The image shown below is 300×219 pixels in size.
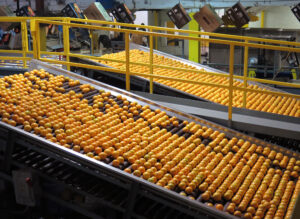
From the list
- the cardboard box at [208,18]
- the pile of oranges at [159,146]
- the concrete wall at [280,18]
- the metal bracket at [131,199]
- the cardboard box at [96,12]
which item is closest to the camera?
the metal bracket at [131,199]

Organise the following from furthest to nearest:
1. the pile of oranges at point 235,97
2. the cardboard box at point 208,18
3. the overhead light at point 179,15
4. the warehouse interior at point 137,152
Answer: the overhead light at point 179,15 < the cardboard box at point 208,18 < the pile of oranges at point 235,97 < the warehouse interior at point 137,152

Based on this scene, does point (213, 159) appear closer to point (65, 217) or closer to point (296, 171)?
point (296, 171)

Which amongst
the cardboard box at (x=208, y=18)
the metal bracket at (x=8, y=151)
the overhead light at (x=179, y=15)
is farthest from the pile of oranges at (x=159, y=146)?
the overhead light at (x=179, y=15)

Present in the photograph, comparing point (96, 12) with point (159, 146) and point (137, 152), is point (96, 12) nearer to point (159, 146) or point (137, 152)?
point (159, 146)

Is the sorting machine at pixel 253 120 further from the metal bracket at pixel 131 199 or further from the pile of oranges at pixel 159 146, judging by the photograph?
the metal bracket at pixel 131 199

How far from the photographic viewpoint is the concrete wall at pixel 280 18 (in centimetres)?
1764

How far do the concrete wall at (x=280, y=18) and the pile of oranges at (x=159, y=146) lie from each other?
1338cm

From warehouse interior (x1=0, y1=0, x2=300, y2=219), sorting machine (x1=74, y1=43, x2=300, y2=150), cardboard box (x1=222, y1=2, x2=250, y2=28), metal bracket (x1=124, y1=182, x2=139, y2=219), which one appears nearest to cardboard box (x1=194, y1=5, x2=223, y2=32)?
cardboard box (x1=222, y1=2, x2=250, y2=28)

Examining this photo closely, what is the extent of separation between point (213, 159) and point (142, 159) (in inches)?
36.4

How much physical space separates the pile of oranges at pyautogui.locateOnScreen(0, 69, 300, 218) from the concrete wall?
43.9ft

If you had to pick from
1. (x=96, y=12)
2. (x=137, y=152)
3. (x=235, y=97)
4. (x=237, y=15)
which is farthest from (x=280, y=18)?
(x=137, y=152)

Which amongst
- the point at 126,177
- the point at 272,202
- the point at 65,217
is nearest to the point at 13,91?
the point at 65,217

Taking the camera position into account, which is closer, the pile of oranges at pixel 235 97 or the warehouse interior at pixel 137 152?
the warehouse interior at pixel 137 152

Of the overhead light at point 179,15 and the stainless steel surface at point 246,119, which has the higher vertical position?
the overhead light at point 179,15
